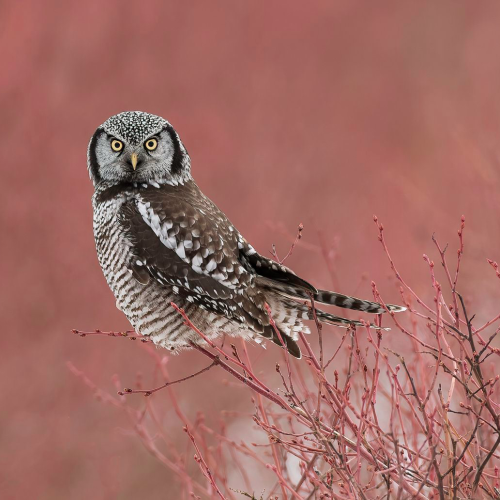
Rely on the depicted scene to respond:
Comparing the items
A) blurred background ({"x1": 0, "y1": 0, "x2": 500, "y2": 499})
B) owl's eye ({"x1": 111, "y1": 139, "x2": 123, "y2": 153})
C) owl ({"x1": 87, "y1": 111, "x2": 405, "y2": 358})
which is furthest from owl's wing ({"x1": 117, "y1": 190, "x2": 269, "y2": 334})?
blurred background ({"x1": 0, "y1": 0, "x2": 500, "y2": 499})

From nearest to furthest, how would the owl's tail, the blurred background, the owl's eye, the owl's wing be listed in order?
1. the owl's tail
2. the owl's wing
3. the owl's eye
4. the blurred background

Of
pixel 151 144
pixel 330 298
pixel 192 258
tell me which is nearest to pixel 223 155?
pixel 151 144

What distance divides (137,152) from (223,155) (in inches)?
344

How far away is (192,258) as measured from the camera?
125 inches

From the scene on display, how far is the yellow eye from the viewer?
10.7 ft

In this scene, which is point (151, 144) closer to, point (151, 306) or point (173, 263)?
point (173, 263)

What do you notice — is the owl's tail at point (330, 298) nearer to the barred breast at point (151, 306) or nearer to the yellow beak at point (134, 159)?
the barred breast at point (151, 306)

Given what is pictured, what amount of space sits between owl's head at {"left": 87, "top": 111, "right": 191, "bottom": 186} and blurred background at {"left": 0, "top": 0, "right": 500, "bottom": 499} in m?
1.88

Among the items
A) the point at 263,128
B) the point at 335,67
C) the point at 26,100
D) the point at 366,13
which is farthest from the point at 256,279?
the point at 366,13

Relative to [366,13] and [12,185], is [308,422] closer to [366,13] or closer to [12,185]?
[12,185]

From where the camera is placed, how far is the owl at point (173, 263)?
3.11 metres

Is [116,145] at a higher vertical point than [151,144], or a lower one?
lower

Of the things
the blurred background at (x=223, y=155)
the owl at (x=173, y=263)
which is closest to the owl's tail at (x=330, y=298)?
the owl at (x=173, y=263)

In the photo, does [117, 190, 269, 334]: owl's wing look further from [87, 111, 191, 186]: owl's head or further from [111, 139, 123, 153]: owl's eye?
[111, 139, 123, 153]: owl's eye
